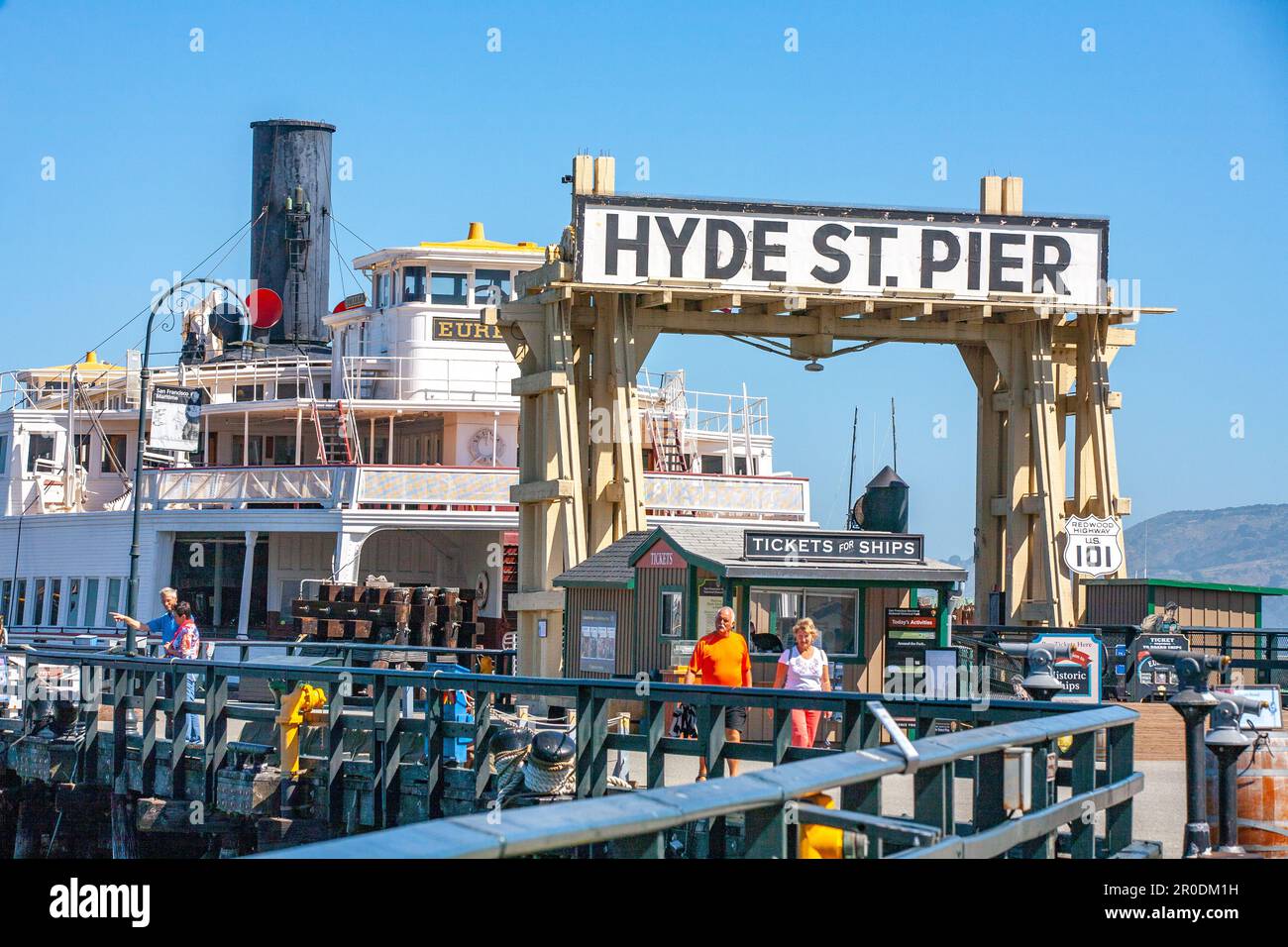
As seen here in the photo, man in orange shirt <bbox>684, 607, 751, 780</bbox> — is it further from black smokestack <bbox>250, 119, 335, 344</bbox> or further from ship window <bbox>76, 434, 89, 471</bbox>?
black smokestack <bbox>250, 119, 335, 344</bbox>

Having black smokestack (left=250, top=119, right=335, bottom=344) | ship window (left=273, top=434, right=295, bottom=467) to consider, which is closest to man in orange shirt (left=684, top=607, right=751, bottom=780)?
ship window (left=273, top=434, right=295, bottom=467)

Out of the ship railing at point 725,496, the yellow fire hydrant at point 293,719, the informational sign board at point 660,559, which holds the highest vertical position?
the ship railing at point 725,496

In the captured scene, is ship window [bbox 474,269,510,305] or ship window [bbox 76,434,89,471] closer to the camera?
ship window [bbox 474,269,510,305]

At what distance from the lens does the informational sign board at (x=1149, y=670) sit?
20125mm

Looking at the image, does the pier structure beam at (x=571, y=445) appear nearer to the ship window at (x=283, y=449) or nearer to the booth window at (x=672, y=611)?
the booth window at (x=672, y=611)

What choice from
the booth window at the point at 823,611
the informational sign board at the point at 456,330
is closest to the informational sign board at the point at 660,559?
the booth window at the point at 823,611

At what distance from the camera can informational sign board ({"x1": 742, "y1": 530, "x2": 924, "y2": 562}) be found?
61.1 feet

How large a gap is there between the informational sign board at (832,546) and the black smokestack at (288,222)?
34.0m

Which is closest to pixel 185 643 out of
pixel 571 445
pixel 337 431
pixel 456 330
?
pixel 571 445

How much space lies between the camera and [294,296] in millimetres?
51250

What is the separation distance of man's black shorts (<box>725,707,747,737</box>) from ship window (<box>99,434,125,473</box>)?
30.2 metres

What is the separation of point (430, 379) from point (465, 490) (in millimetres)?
4235

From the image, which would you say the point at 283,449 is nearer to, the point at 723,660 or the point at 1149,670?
the point at 1149,670
